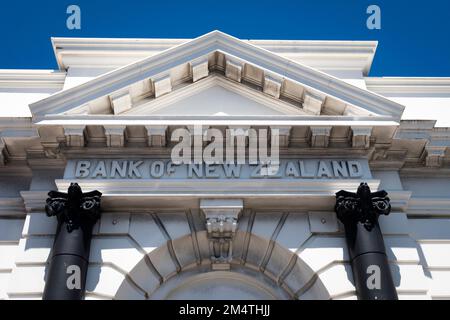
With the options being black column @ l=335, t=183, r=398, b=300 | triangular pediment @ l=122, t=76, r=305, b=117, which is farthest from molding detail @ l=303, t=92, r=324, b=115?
black column @ l=335, t=183, r=398, b=300

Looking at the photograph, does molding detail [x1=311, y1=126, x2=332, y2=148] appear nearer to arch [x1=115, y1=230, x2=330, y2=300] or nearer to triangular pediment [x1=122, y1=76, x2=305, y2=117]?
triangular pediment [x1=122, y1=76, x2=305, y2=117]

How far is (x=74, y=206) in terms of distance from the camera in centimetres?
1120

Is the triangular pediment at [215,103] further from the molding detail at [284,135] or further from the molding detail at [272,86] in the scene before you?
the molding detail at [284,135]

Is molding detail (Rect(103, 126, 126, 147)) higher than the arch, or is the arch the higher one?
molding detail (Rect(103, 126, 126, 147))

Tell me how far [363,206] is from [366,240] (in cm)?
73

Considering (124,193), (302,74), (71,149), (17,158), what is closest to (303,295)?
(124,193)

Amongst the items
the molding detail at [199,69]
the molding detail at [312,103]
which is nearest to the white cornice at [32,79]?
the molding detail at [199,69]

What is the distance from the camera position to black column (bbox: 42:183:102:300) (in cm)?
1016

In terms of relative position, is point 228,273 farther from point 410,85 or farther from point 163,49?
point 410,85

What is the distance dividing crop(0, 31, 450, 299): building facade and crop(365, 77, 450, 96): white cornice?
117 inches

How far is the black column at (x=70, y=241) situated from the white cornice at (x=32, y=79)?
483 cm

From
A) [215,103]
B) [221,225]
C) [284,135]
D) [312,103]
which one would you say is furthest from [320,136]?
[221,225]

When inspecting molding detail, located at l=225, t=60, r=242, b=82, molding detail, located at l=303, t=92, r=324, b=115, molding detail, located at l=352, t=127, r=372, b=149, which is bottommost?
molding detail, located at l=352, t=127, r=372, b=149

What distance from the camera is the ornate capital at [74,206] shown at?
11.1 metres
